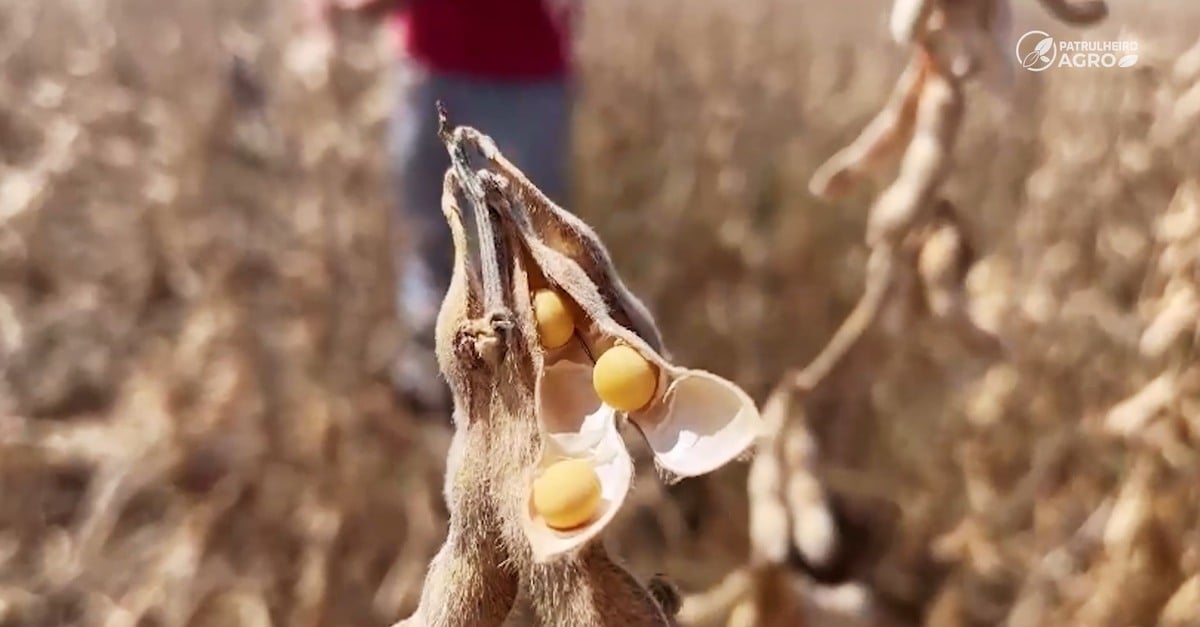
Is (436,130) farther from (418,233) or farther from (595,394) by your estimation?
(595,394)

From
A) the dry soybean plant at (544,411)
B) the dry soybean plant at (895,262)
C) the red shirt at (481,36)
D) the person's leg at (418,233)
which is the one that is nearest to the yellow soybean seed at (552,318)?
the dry soybean plant at (544,411)

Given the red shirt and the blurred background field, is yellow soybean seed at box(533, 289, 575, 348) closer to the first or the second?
the blurred background field

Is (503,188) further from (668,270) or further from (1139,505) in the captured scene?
→ (668,270)

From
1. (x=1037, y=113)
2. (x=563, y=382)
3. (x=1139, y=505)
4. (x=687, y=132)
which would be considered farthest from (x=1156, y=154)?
(x=687, y=132)

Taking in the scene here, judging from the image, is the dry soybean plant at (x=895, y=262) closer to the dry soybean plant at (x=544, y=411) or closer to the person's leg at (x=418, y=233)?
the dry soybean plant at (x=544, y=411)

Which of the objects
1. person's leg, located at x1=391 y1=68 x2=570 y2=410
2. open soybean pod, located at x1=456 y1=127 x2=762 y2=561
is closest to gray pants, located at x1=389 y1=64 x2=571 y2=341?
person's leg, located at x1=391 y1=68 x2=570 y2=410

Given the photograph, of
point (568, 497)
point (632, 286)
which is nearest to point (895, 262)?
point (568, 497)

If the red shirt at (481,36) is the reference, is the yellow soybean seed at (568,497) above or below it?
below
